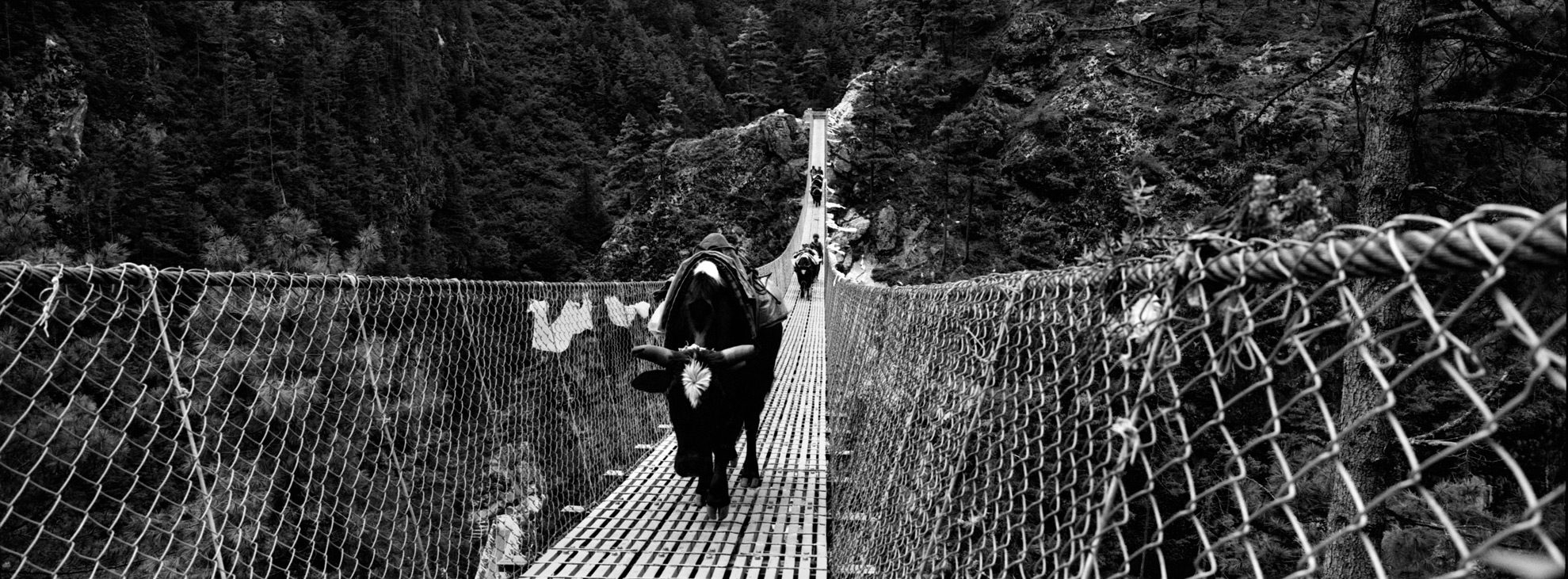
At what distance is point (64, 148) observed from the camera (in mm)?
30453

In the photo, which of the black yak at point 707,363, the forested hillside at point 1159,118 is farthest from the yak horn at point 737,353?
the forested hillside at point 1159,118

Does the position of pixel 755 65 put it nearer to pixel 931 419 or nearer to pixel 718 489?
pixel 718 489

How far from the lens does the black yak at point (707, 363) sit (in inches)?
132

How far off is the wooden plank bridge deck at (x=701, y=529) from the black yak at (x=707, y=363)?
0.25 metres

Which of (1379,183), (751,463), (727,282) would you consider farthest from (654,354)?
(1379,183)

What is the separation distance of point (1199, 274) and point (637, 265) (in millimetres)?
33001

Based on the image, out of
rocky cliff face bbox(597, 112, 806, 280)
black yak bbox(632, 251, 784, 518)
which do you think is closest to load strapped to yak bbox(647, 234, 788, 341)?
black yak bbox(632, 251, 784, 518)

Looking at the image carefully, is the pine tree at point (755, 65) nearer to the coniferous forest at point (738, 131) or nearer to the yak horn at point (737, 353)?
the coniferous forest at point (738, 131)

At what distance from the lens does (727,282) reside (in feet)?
11.8

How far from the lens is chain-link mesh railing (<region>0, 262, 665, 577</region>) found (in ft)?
5.95

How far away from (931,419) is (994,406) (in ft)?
1.55

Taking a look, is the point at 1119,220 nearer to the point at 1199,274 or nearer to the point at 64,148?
the point at 1199,274

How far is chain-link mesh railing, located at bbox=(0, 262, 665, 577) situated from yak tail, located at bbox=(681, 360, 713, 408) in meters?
0.91

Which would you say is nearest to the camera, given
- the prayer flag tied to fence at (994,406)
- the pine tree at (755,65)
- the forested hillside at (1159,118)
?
the prayer flag tied to fence at (994,406)
